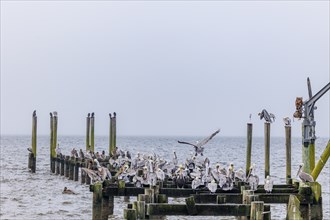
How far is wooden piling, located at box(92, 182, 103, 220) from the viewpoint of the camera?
15.4 m

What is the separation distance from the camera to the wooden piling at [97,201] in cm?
1544

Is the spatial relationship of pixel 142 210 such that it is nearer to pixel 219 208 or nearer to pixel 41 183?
pixel 219 208

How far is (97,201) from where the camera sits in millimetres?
15570

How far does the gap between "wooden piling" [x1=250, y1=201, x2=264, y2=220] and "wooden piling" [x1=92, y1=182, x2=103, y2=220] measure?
16.9ft

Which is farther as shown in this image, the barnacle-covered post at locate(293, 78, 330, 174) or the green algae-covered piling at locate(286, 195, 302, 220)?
the barnacle-covered post at locate(293, 78, 330, 174)

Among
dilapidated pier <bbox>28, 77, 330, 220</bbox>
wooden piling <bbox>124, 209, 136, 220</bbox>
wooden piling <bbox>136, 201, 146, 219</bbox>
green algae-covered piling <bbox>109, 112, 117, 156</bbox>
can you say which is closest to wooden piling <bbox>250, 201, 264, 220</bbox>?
dilapidated pier <bbox>28, 77, 330, 220</bbox>

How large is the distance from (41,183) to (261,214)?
2139 centimetres

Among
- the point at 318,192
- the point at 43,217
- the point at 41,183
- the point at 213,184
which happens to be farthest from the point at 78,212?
the point at 41,183

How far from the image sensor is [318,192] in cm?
1448

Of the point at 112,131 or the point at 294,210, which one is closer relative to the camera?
the point at 294,210

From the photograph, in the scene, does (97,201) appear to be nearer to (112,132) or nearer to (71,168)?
(71,168)

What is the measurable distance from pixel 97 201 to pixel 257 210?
5.52 metres

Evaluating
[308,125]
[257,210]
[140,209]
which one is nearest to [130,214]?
[140,209]

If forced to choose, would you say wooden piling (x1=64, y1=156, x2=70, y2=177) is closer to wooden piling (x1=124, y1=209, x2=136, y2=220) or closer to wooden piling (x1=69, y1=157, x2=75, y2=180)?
Result: wooden piling (x1=69, y1=157, x2=75, y2=180)
